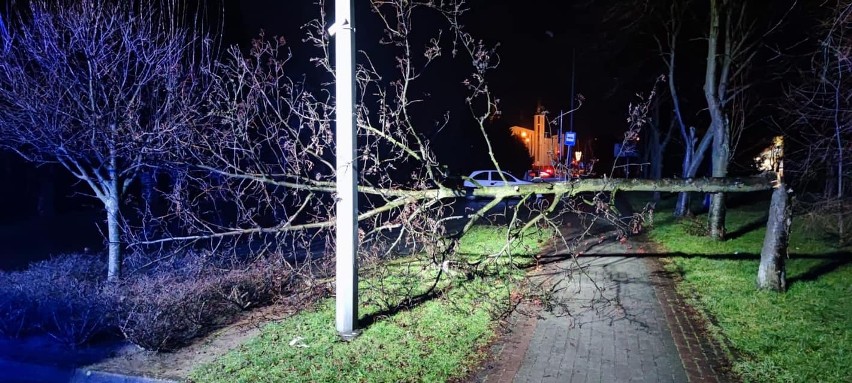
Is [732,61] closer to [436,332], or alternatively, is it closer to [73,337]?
[436,332]

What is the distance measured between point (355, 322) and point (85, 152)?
5228 mm

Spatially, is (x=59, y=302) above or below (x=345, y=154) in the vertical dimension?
below

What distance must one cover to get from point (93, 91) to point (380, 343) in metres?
5.82

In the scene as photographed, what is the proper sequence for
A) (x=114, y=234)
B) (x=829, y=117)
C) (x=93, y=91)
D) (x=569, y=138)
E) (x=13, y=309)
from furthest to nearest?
(x=569, y=138), (x=829, y=117), (x=114, y=234), (x=93, y=91), (x=13, y=309)

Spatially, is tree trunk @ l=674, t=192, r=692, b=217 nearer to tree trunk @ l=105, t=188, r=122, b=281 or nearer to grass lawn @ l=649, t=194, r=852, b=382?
grass lawn @ l=649, t=194, r=852, b=382

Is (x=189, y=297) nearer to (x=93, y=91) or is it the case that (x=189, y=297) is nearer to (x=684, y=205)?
(x=93, y=91)

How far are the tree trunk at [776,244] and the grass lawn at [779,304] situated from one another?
200mm

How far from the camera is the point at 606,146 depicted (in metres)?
47.6

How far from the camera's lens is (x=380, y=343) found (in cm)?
590

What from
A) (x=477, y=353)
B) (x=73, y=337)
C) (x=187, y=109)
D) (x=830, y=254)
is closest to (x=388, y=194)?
(x=477, y=353)

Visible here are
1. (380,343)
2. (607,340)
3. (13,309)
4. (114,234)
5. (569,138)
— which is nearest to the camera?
(380,343)

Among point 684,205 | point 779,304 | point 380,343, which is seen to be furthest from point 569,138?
point 380,343

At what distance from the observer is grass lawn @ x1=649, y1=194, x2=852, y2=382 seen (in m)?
5.28

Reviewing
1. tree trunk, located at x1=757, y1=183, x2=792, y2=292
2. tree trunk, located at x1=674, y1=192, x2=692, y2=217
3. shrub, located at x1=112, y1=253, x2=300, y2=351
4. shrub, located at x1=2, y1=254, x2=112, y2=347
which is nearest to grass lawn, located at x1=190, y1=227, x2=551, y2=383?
shrub, located at x1=112, y1=253, x2=300, y2=351
